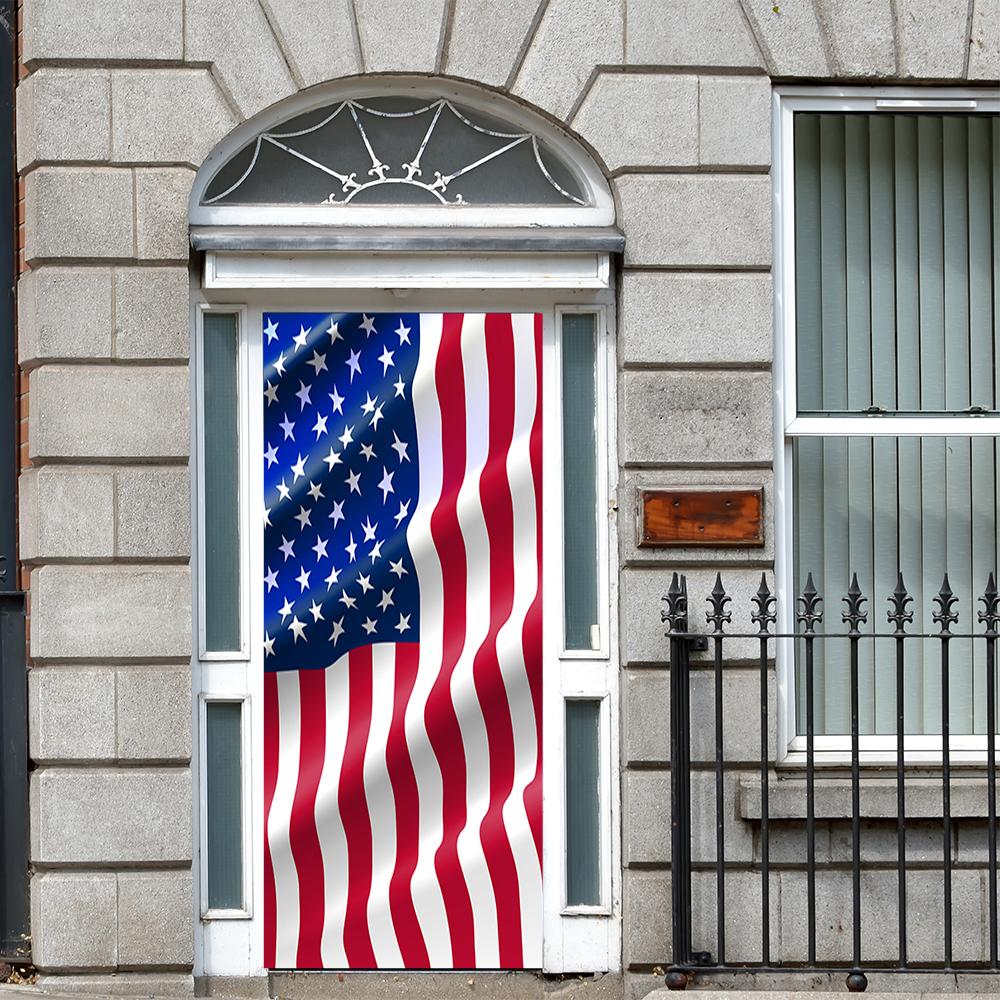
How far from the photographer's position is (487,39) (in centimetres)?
648

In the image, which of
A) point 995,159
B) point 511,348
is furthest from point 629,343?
point 995,159

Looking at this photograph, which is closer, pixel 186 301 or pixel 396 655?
pixel 186 301

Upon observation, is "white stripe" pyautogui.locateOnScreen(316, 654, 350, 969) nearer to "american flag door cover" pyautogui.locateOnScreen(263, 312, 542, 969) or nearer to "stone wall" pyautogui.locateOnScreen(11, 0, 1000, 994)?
"american flag door cover" pyautogui.locateOnScreen(263, 312, 542, 969)

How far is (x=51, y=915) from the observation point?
20.7 feet

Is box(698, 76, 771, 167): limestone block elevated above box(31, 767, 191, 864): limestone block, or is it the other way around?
box(698, 76, 771, 167): limestone block

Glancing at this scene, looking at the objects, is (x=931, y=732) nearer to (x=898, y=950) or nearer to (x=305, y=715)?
(x=898, y=950)

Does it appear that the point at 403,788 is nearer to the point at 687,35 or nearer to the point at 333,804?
the point at 333,804

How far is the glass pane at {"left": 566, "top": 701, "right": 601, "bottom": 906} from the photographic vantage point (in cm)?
655

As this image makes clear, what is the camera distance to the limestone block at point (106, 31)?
251 inches

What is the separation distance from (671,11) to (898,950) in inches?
161

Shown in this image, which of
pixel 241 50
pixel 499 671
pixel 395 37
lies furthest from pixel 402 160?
pixel 499 671

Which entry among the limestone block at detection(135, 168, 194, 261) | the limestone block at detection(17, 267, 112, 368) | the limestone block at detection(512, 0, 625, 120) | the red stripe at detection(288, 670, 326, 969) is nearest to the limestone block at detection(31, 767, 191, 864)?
the red stripe at detection(288, 670, 326, 969)

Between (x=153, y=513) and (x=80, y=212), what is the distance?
1296 mm

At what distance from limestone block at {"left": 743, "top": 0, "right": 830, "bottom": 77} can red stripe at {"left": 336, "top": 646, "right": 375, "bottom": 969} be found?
3.09 m
